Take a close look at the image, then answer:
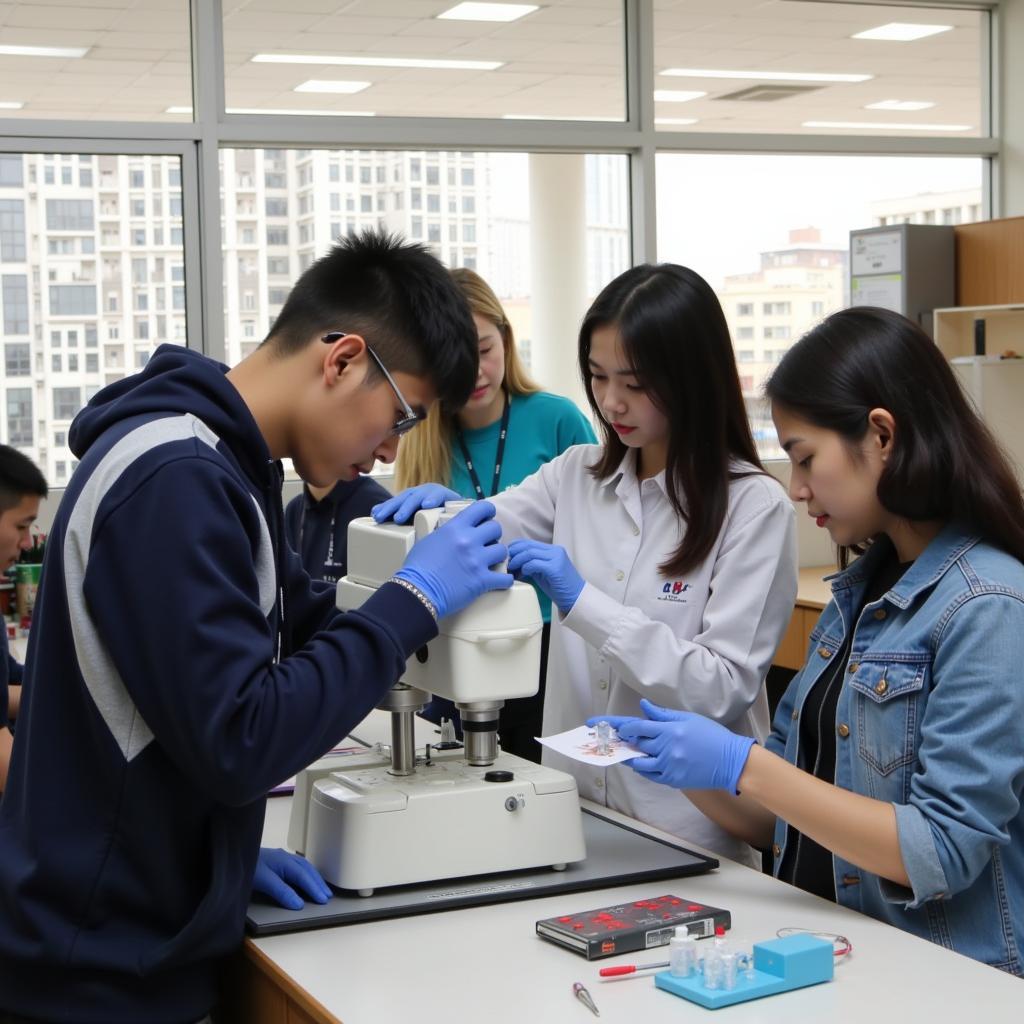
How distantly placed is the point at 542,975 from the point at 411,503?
0.71 meters

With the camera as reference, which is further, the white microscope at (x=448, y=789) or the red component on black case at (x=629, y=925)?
the white microscope at (x=448, y=789)

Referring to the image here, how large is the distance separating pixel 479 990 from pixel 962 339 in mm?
4093

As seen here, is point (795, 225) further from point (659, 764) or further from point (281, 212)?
point (659, 764)

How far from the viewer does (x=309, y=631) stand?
1.88 meters

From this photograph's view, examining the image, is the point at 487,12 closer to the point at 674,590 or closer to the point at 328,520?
the point at 328,520

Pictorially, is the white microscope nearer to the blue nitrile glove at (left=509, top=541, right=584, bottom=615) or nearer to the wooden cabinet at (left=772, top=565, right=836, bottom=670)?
the blue nitrile glove at (left=509, top=541, right=584, bottom=615)

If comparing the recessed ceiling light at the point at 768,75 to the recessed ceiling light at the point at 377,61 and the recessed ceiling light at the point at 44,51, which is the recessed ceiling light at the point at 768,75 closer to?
the recessed ceiling light at the point at 377,61

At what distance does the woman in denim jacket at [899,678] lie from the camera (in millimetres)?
1467

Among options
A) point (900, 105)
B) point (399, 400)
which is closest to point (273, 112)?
point (900, 105)

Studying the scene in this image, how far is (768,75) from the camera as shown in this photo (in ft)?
17.4

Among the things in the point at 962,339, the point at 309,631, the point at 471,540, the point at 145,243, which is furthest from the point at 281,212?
the point at 471,540

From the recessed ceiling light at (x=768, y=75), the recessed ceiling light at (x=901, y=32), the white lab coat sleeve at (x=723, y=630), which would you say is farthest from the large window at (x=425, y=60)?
the white lab coat sleeve at (x=723, y=630)

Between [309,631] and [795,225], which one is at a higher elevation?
[795,225]

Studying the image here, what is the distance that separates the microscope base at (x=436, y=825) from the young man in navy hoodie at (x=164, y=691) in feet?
0.67
